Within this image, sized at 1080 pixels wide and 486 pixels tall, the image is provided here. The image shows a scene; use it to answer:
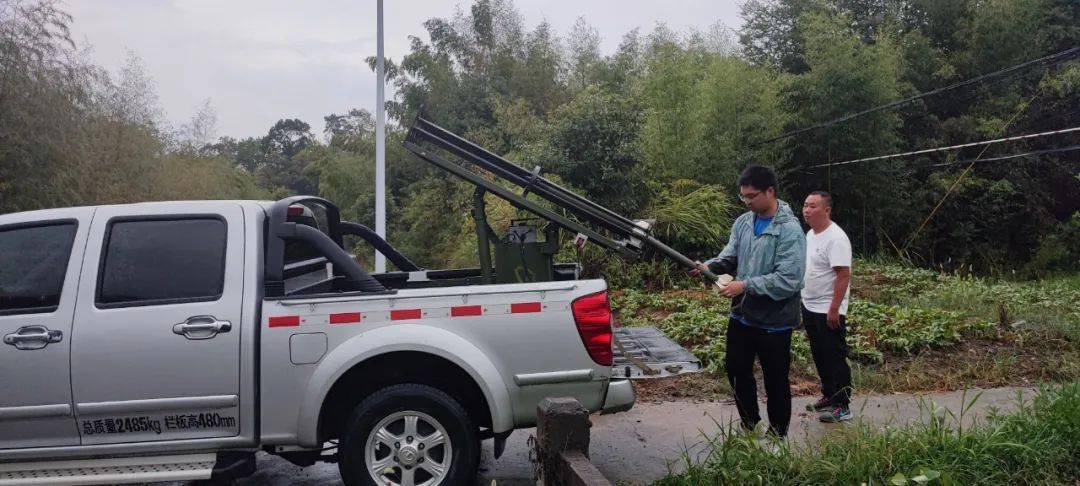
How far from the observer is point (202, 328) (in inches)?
152

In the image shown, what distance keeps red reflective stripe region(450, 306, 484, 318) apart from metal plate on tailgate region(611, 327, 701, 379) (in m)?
0.81

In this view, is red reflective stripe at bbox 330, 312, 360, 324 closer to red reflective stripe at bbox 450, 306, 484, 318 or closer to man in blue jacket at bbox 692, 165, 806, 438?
red reflective stripe at bbox 450, 306, 484, 318

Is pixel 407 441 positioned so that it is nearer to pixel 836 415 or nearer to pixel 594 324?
pixel 594 324

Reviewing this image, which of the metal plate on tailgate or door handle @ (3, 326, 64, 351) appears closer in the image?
door handle @ (3, 326, 64, 351)

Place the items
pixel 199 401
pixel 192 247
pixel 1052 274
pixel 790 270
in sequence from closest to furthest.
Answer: pixel 199 401, pixel 192 247, pixel 790 270, pixel 1052 274

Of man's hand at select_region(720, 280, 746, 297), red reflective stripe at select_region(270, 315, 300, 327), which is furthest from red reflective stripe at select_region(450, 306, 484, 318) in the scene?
man's hand at select_region(720, 280, 746, 297)

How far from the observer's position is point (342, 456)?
3.90m

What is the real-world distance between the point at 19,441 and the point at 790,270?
411cm

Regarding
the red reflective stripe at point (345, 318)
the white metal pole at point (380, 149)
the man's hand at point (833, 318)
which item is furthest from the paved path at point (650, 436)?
the white metal pole at point (380, 149)

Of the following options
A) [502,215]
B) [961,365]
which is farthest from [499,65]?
[961,365]

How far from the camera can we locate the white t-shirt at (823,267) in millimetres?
5223

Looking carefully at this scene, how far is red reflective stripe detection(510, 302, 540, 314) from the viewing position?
3.98m

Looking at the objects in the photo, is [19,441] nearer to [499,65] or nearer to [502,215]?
[502,215]

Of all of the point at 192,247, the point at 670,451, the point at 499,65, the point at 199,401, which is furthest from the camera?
the point at 499,65
